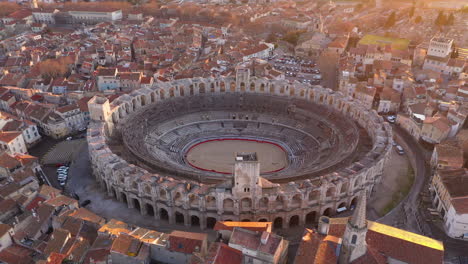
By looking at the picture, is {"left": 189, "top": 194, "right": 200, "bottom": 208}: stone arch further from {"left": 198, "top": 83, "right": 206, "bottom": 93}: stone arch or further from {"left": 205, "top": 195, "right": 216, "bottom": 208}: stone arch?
{"left": 198, "top": 83, "right": 206, "bottom": 93}: stone arch

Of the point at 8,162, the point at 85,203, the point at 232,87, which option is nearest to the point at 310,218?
the point at 85,203

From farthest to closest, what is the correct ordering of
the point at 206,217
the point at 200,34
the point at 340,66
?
the point at 200,34 → the point at 340,66 → the point at 206,217

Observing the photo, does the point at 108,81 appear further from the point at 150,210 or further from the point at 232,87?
the point at 150,210

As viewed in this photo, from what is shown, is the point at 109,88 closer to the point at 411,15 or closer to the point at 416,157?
the point at 416,157

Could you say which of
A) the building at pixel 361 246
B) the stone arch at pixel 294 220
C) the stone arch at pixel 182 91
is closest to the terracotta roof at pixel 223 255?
the building at pixel 361 246

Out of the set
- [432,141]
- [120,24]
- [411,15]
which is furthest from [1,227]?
[411,15]
